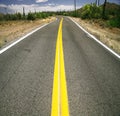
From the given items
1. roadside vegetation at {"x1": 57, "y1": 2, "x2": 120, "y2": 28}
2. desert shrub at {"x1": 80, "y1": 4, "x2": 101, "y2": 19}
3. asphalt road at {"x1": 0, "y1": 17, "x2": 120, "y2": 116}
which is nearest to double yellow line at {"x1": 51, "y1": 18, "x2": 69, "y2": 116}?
asphalt road at {"x1": 0, "y1": 17, "x2": 120, "y2": 116}

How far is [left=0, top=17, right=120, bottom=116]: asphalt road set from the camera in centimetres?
378

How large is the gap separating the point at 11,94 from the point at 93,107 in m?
→ 1.80

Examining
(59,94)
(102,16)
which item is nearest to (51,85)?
(59,94)

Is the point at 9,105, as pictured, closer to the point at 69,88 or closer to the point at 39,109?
the point at 39,109

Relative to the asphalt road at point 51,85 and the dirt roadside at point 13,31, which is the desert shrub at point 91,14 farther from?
Result: the asphalt road at point 51,85

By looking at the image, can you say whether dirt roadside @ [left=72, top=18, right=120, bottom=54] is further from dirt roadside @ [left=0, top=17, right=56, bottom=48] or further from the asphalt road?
dirt roadside @ [left=0, top=17, right=56, bottom=48]

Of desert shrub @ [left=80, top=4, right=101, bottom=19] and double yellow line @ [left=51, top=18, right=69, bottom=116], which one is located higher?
desert shrub @ [left=80, top=4, right=101, bottom=19]

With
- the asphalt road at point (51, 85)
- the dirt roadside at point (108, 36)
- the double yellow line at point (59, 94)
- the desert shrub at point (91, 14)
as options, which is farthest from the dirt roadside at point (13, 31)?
the desert shrub at point (91, 14)

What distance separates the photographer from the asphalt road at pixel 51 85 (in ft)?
12.4

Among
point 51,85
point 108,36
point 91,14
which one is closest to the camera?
point 51,85

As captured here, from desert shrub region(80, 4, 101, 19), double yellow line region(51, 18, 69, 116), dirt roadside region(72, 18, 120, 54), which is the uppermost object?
desert shrub region(80, 4, 101, 19)

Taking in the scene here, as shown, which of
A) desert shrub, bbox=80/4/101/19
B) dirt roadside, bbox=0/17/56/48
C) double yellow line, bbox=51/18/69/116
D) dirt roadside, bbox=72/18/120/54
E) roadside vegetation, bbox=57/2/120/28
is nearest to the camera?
double yellow line, bbox=51/18/69/116

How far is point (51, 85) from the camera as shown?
15.9 ft

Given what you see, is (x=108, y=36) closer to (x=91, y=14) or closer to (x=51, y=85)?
(x=51, y=85)
